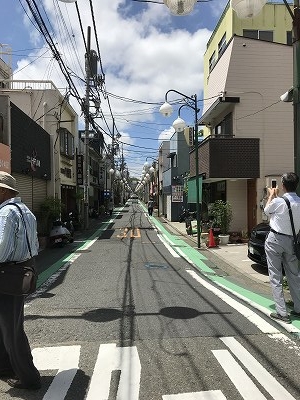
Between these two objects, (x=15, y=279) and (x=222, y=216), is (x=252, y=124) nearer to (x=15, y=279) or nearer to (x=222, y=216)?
(x=222, y=216)

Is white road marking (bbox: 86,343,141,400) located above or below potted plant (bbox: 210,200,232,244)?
below

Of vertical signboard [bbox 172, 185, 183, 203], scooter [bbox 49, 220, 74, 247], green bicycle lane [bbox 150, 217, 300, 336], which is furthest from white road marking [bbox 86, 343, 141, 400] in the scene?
vertical signboard [bbox 172, 185, 183, 203]

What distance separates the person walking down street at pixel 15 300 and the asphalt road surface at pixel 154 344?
0.16 m

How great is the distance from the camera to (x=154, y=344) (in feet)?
15.2

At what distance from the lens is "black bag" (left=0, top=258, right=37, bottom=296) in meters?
3.37

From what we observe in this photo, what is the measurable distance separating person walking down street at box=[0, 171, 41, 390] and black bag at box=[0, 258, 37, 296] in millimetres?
62

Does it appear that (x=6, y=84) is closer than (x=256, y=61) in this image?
No

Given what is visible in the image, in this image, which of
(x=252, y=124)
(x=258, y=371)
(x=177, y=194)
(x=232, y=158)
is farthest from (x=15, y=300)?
(x=177, y=194)

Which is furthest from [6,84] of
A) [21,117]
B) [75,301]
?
[75,301]

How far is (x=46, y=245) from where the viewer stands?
17094 mm

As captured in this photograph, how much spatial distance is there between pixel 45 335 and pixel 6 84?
21.9 metres

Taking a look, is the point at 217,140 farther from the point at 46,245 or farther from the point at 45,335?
the point at 45,335

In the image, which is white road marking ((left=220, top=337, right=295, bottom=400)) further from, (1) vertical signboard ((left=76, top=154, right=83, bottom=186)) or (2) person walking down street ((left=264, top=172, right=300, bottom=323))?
(1) vertical signboard ((left=76, top=154, right=83, bottom=186))

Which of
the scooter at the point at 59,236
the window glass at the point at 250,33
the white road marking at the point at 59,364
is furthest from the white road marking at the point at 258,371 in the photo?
the window glass at the point at 250,33
